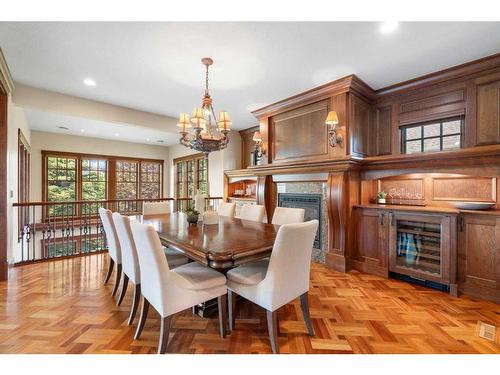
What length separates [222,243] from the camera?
5.39 ft

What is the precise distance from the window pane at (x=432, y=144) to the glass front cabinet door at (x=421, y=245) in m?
0.97

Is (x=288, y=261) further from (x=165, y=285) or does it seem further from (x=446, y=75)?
(x=446, y=75)

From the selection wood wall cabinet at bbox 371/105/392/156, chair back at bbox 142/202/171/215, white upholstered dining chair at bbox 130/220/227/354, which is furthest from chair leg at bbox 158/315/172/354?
wood wall cabinet at bbox 371/105/392/156

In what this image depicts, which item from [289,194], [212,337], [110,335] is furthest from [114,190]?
[212,337]

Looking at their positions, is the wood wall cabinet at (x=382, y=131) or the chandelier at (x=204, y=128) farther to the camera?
the wood wall cabinet at (x=382, y=131)

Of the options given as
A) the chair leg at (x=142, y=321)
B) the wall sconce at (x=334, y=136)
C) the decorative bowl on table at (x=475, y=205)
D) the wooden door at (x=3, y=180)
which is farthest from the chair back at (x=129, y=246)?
the decorative bowl on table at (x=475, y=205)

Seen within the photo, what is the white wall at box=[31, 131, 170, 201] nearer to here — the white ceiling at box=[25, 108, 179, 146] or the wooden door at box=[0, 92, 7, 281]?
the white ceiling at box=[25, 108, 179, 146]

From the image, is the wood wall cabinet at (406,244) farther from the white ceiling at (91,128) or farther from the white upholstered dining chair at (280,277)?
the white ceiling at (91,128)

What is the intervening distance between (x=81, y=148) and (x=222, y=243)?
22.4 feet

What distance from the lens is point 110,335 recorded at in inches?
67.7

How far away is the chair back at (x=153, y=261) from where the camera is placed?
1.41m

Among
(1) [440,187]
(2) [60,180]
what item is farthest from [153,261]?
(2) [60,180]
